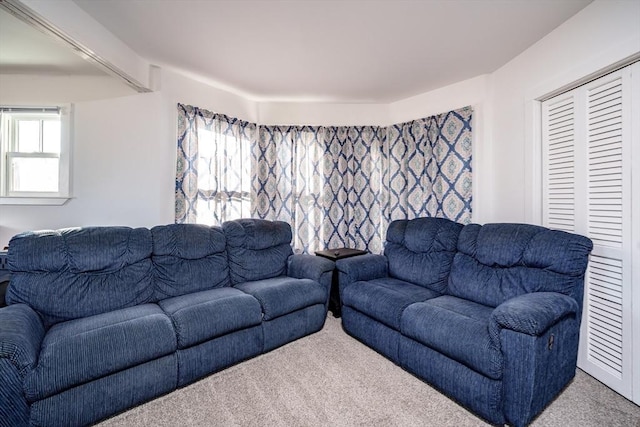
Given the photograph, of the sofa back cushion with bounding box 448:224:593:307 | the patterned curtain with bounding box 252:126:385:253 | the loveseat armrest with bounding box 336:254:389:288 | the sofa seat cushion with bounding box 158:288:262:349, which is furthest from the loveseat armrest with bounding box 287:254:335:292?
the sofa back cushion with bounding box 448:224:593:307

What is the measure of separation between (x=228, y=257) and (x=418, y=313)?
1.76m

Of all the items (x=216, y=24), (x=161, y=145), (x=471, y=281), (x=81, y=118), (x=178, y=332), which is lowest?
(x=178, y=332)

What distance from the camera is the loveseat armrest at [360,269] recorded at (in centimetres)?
273

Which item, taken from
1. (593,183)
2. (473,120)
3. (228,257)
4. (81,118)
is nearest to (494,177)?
(473,120)

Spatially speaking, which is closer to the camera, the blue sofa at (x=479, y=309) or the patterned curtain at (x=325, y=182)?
the blue sofa at (x=479, y=309)

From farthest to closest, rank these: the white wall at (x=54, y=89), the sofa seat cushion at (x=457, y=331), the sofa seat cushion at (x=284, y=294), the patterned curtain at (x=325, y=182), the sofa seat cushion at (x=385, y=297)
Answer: the patterned curtain at (x=325, y=182)
the white wall at (x=54, y=89)
the sofa seat cushion at (x=284, y=294)
the sofa seat cushion at (x=385, y=297)
the sofa seat cushion at (x=457, y=331)

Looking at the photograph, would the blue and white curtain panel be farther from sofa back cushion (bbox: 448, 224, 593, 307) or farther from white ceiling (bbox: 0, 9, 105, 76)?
white ceiling (bbox: 0, 9, 105, 76)

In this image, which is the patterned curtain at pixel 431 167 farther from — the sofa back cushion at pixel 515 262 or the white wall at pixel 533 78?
the sofa back cushion at pixel 515 262

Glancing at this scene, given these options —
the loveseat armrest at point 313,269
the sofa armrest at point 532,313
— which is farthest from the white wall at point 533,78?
the loveseat armrest at point 313,269

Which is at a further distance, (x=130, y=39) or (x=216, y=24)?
(x=130, y=39)

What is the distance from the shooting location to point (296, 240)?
3801mm

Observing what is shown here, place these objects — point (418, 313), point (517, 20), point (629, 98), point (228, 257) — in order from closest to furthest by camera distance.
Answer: point (629, 98)
point (418, 313)
point (517, 20)
point (228, 257)

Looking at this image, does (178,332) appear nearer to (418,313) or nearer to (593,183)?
(418,313)

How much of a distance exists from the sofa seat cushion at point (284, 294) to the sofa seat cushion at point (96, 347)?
699 mm
